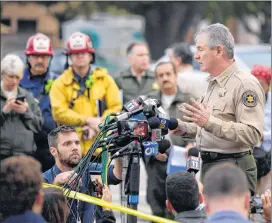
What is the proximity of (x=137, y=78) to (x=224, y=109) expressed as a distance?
4.63 metres

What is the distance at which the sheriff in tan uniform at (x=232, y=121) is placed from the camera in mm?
7371

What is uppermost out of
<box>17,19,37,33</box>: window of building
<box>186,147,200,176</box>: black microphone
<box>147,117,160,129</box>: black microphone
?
<box>17,19,37,33</box>: window of building

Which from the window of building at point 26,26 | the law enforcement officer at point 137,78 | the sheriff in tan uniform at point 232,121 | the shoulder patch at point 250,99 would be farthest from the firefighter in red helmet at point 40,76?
the window of building at point 26,26

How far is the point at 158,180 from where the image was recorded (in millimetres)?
10750

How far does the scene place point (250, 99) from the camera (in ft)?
24.5

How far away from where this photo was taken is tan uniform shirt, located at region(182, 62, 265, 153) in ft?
24.2

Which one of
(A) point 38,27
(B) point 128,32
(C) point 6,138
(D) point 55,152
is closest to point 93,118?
(C) point 6,138

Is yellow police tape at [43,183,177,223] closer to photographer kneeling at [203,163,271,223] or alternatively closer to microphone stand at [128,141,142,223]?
microphone stand at [128,141,142,223]

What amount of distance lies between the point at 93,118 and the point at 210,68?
2.90 meters

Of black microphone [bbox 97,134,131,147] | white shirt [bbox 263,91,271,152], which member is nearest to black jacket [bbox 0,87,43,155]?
white shirt [bbox 263,91,271,152]

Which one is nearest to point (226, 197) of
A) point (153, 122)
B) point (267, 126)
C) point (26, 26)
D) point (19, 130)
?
point (153, 122)

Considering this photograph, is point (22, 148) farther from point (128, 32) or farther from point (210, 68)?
point (128, 32)

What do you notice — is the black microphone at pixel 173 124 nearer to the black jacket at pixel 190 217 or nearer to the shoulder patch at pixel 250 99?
the shoulder patch at pixel 250 99

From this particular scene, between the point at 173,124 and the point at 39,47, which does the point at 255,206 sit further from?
the point at 39,47
